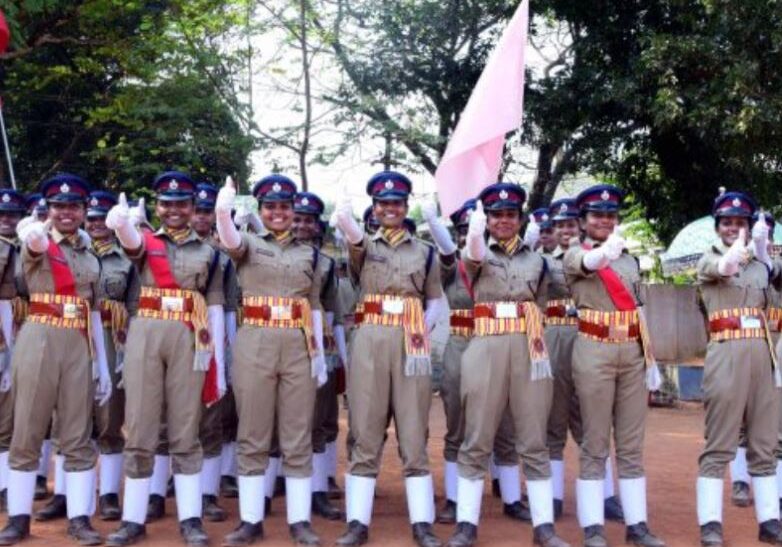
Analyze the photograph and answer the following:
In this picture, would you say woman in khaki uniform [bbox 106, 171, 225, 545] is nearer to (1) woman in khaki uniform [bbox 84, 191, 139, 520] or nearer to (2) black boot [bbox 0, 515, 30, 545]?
(2) black boot [bbox 0, 515, 30, 545]

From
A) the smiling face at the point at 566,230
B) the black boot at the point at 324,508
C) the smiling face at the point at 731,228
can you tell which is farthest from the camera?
the smiling face at the point at 566,230

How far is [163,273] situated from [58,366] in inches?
37.1

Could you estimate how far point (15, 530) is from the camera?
6.92 meters

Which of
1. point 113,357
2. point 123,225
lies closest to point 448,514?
point 113,357

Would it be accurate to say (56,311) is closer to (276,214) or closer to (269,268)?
(269,268)

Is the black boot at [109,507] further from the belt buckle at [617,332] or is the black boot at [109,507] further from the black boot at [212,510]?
the belt buckle at [617,332]

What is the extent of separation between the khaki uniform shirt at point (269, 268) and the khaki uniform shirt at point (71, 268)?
106cm

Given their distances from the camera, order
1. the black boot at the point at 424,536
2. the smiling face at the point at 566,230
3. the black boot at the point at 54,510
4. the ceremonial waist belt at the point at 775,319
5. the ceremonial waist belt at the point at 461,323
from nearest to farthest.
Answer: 1. the black boot at the point at 424,536
2. the black boot at the point at 54,510
3. the ceremonial waist belt at the point at 461,323
4. the smiling face at the point at 566,230
5. the ceremonial waist belt at the point at 775,319

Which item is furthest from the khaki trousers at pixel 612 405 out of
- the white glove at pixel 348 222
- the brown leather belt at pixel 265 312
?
the brown leather belt at pixel 265 312

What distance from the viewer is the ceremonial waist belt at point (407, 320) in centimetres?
704

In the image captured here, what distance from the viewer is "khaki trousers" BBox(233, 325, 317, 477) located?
697cm

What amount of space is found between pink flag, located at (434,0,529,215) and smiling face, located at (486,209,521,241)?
1101mm

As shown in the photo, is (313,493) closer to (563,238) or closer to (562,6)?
(563,238)

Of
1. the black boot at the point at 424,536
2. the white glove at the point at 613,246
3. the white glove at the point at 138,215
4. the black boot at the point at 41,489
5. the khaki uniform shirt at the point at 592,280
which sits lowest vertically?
the black boot at the point at 424,536
